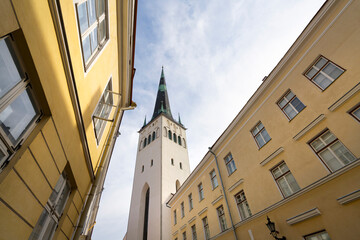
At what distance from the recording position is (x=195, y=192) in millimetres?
15914

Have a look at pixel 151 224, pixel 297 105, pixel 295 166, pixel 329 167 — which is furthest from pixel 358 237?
pixel 151 224

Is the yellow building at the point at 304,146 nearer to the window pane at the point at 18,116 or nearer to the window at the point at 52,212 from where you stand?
the window at the point at 52,212

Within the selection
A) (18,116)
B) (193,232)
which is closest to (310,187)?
(18,116)

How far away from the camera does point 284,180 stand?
28.0 feet

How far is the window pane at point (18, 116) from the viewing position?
269 cm

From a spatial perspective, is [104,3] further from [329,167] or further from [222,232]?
[222,232]

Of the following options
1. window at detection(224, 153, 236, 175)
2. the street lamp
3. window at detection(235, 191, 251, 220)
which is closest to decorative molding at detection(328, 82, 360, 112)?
the street lamp

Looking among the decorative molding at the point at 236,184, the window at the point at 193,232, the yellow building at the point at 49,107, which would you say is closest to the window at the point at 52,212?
the yellow building at the point at 49,107

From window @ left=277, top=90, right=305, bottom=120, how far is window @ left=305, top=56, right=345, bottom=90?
1054 millimetres

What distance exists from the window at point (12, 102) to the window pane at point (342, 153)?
9129 millimetres

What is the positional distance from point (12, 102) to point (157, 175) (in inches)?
1046

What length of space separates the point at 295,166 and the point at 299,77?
13.5 ft

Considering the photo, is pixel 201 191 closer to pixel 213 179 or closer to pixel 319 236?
pixel 213 179

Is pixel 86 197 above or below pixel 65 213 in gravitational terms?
above
